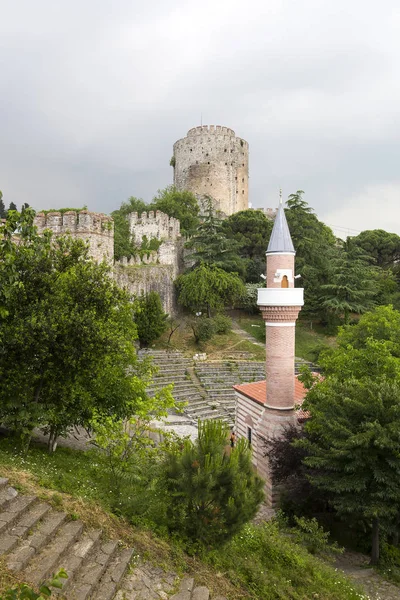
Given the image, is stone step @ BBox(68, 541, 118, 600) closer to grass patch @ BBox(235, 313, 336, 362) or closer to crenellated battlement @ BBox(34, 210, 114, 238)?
crenellated battlement @ BBox(34, 210, 114, 238)

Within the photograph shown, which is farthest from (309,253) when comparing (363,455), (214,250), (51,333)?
(51,333)

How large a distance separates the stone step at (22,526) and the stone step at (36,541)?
0.23ft

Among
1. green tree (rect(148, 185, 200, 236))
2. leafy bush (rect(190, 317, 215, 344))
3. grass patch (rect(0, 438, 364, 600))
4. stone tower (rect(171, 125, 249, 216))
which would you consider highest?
stone tower (rect(171, 125, 249, 216))

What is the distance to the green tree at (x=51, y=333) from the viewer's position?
789 centimetres

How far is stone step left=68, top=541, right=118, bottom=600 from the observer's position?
477 centimetres

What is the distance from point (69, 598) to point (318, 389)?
859 centimetres

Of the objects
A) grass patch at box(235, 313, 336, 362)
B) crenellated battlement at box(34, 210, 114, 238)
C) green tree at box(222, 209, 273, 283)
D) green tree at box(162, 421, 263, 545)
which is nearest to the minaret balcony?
green tree at box(162, 421, 263, 545)

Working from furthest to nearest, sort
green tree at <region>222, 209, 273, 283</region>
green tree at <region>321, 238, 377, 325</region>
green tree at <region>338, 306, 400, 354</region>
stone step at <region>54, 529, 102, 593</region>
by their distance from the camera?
1. green tree at <region>222, 209, 273, 283</region>
2. green tree at <region>321, 238, 377, 325</region>
3. green tree at <region>338, 306, 400, 354</region>
4. stone step at <region>54, 529, 102, 593</region>

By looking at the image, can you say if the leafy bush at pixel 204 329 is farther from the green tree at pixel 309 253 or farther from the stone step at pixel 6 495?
the stone step at pixel 6 495

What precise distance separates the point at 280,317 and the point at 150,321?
1433cm

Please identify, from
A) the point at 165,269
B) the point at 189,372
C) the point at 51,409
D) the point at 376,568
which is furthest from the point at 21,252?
the point at 165,269

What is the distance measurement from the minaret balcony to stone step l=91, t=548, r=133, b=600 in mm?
8971

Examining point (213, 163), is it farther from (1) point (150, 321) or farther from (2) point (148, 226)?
(1) point (150, 321)

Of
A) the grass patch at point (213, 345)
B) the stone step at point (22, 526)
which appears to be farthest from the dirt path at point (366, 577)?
the grass patch at point (213, 345)
